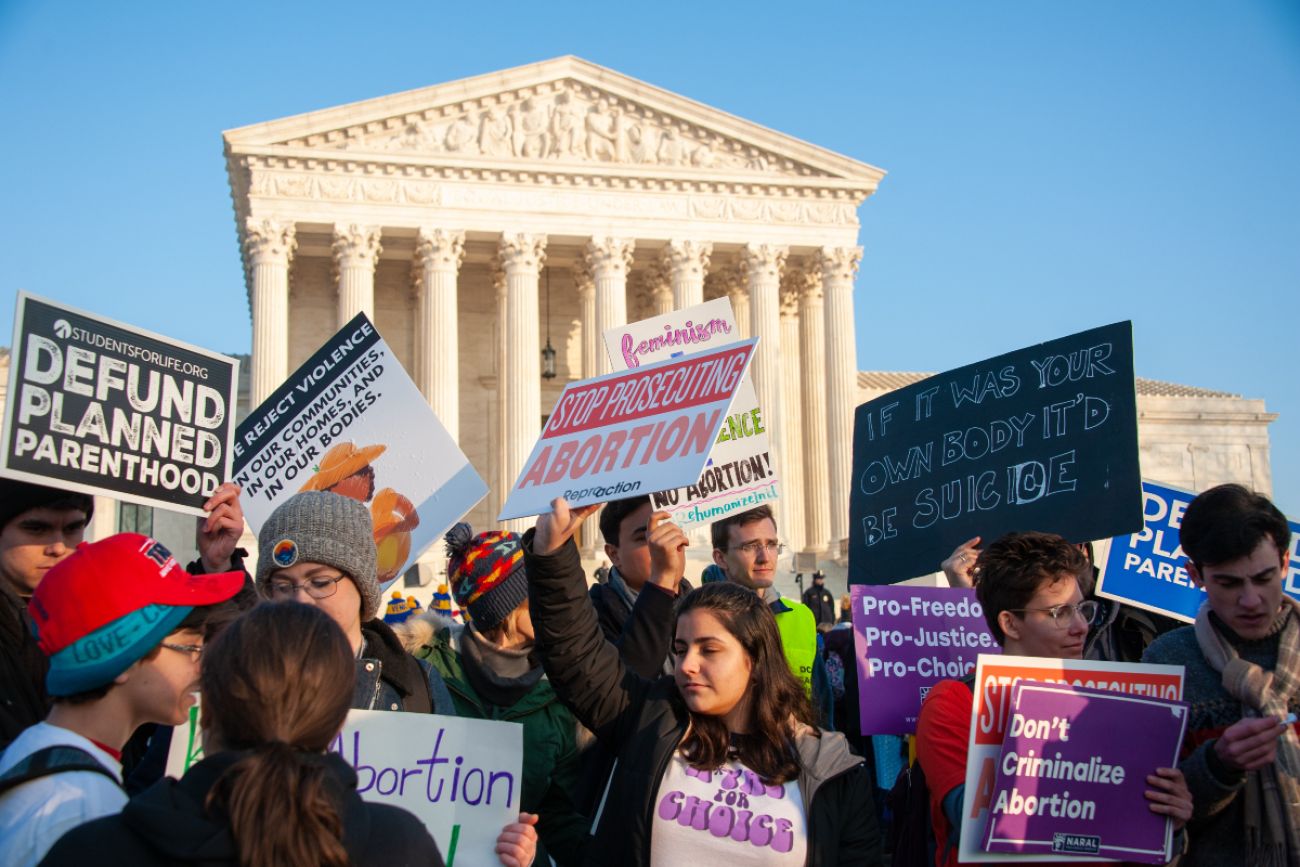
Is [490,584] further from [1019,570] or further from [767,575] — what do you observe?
[1019,570]

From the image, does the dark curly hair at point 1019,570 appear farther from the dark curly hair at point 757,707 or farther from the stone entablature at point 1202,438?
the stone entablature at point 1202,438

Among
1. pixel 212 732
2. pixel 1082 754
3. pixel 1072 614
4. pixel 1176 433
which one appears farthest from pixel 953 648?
pixel 1176 433

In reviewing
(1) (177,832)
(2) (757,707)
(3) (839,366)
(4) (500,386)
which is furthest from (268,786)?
(4) (500,386)

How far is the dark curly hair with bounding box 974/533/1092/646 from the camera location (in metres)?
4.10

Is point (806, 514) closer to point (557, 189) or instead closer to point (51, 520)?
point (557, 189)

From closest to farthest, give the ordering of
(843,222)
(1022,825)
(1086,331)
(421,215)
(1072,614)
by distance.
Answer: (1022,825) < (1072,614) < (1086,331) < (421,215) < (843,222)

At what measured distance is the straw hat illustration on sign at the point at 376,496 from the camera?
5758mm

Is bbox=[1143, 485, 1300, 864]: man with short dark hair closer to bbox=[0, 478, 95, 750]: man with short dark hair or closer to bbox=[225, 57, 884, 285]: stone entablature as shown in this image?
bbox=[0, 478, 95, 750]: man with short dark hair

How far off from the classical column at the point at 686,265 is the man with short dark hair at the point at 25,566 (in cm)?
3250

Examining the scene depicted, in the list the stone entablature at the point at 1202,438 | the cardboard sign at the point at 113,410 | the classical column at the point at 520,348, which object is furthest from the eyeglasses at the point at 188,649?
the stone entablature at the point at 1202,438

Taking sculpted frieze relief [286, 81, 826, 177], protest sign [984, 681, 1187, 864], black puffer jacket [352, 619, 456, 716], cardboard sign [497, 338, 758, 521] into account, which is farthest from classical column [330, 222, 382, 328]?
protest sign [984, 681, 1187, 864]

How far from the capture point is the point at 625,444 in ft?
14.6

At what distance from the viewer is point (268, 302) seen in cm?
3409

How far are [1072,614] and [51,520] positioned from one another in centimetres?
386
